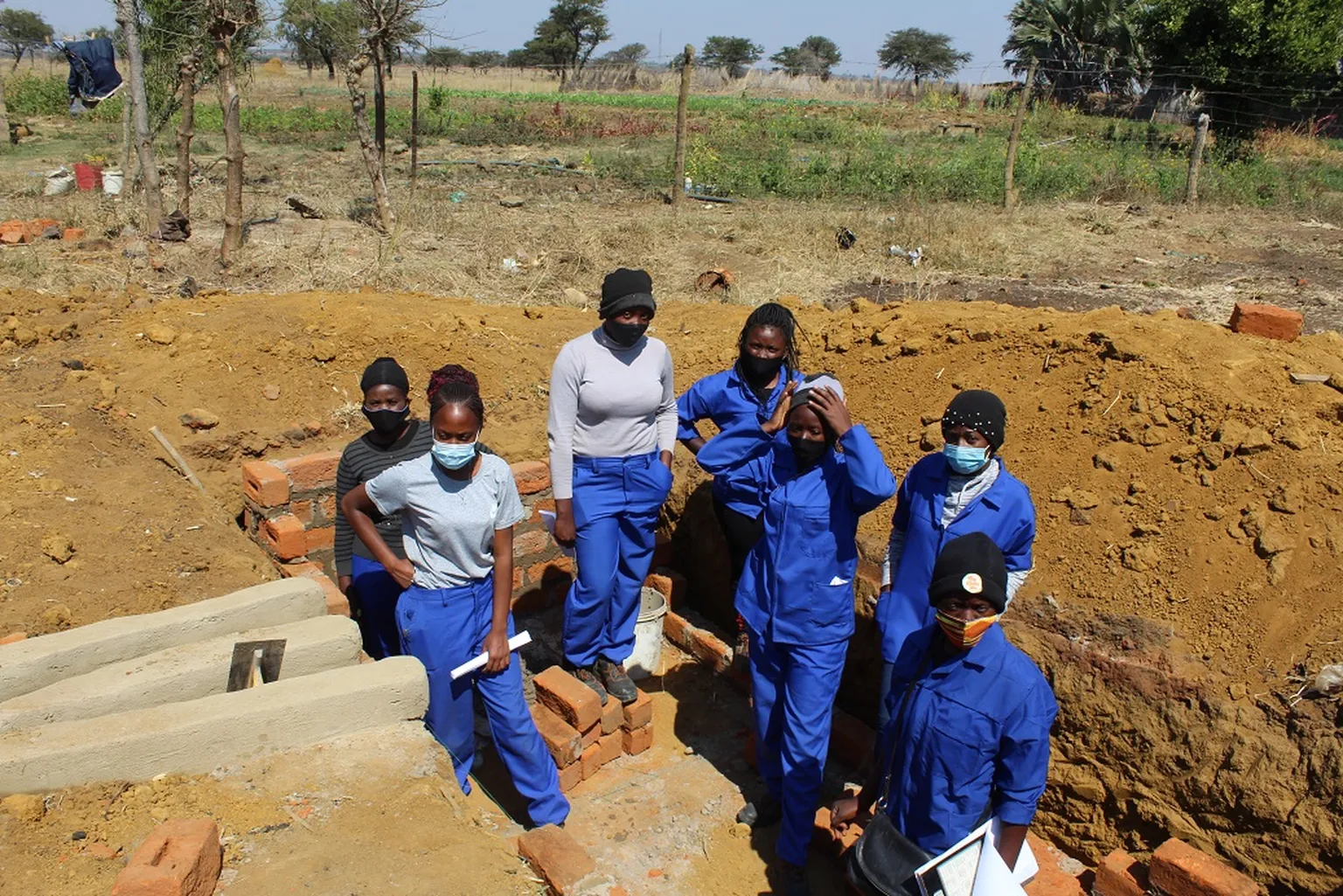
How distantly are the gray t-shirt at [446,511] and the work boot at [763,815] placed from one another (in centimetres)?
154

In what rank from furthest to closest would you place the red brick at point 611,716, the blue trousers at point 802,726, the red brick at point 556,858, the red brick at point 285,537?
the red brick at point 285,537, the red brick at point 611,716, the blue trousers at point 802,726, the red brick at point 556,858

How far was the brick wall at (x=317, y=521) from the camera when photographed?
187 inches

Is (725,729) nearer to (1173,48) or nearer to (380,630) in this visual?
(380,630)

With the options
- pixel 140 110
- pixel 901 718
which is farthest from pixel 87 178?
pixel 901 718

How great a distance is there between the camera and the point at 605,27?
5216cm

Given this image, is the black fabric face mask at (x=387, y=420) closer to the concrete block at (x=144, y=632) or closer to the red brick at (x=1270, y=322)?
the concrete block at (x=144, y=632)

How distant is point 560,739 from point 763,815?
90 cm

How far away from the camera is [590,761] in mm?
4133

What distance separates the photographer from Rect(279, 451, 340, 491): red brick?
4879 mm

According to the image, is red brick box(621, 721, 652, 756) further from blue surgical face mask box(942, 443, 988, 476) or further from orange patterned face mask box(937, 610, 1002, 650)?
orange patterned face mask box(937, 610, 1002, 650)

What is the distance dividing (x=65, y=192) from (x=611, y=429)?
13548mm

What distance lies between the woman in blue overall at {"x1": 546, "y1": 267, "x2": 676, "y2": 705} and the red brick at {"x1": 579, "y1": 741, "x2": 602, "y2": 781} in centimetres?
21

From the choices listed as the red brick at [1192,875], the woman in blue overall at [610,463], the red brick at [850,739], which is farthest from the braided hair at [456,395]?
the red brick at [1192,875]

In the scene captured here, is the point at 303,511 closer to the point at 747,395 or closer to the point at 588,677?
the point at 588,677
